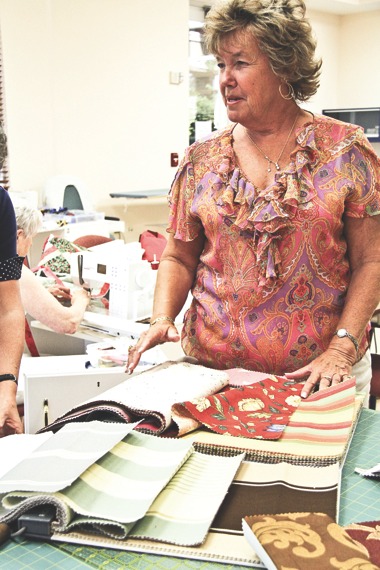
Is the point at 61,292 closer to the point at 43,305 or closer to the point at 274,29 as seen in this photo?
the point at 43,305

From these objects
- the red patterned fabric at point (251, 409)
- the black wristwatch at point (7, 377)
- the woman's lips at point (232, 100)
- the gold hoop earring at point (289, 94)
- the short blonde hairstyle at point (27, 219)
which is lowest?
the black wristwatch at point (7, 377)

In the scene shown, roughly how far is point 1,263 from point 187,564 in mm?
992

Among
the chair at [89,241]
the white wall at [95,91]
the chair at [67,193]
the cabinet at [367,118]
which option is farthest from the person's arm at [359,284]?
the cabinet at [367,118]

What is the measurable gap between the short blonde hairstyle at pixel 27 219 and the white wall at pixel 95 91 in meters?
2.50

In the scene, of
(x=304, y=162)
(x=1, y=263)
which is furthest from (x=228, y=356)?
(x=1, y=263)

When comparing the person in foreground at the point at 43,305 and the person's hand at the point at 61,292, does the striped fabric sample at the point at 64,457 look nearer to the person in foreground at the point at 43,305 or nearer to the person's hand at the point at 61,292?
the person in foreground at the point at 43,305

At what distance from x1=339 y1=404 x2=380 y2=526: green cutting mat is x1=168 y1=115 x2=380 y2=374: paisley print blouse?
0.83 feet

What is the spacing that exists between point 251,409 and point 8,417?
2.01 ft

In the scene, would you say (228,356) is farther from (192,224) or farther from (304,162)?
(304,162)

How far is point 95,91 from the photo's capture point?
19.4ft

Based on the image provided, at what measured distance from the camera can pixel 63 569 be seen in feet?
3.16

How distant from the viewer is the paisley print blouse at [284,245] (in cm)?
159

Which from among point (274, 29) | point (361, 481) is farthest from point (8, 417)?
point (274, 29)

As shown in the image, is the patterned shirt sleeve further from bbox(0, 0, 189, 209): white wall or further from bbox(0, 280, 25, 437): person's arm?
bbox(0, 0, 189, 209): white wall
